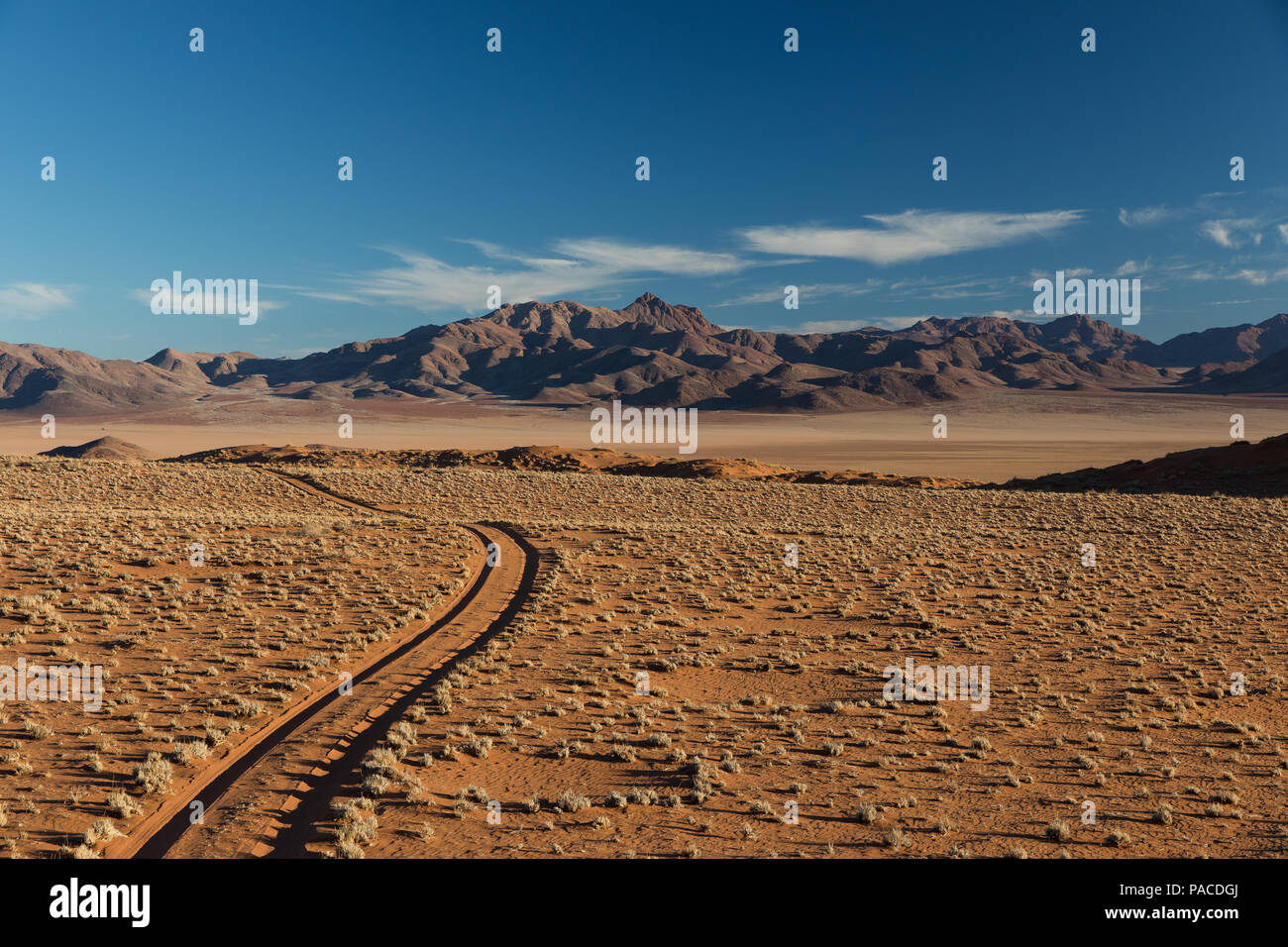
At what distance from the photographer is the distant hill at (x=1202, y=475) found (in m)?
46.5

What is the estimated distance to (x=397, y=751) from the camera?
9.96 metres

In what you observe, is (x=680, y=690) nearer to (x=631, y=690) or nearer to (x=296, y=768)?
(x=631, y=690)

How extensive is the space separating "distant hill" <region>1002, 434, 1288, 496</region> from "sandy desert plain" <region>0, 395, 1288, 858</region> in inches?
652

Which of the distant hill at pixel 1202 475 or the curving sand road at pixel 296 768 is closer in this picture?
the curving sand road at pixel 296 768

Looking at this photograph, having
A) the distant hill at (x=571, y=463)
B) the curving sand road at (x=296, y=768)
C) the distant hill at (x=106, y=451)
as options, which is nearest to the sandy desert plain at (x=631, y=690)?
the curving sand road at (x=296, y=768)

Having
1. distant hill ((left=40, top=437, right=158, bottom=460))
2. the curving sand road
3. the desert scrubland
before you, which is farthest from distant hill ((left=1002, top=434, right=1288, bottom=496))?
distant hill ((left=40, top=437, right=158, bottom=460))

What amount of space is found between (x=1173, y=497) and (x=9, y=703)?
168 ft

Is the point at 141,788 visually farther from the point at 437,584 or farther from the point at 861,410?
the point at 861,410

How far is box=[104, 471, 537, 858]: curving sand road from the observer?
24.9 ft

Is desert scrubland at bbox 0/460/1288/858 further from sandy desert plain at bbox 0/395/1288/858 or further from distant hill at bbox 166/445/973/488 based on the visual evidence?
distant hill at bbox 166/445/973/488

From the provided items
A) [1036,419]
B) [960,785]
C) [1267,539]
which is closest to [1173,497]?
[1267,539]

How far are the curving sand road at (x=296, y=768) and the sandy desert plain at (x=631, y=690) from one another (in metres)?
0.05

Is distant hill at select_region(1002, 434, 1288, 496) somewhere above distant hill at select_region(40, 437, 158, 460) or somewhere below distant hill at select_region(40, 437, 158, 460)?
below

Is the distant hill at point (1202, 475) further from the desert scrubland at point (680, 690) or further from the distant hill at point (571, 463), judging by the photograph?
the desert scrubland at point (680, 690)
